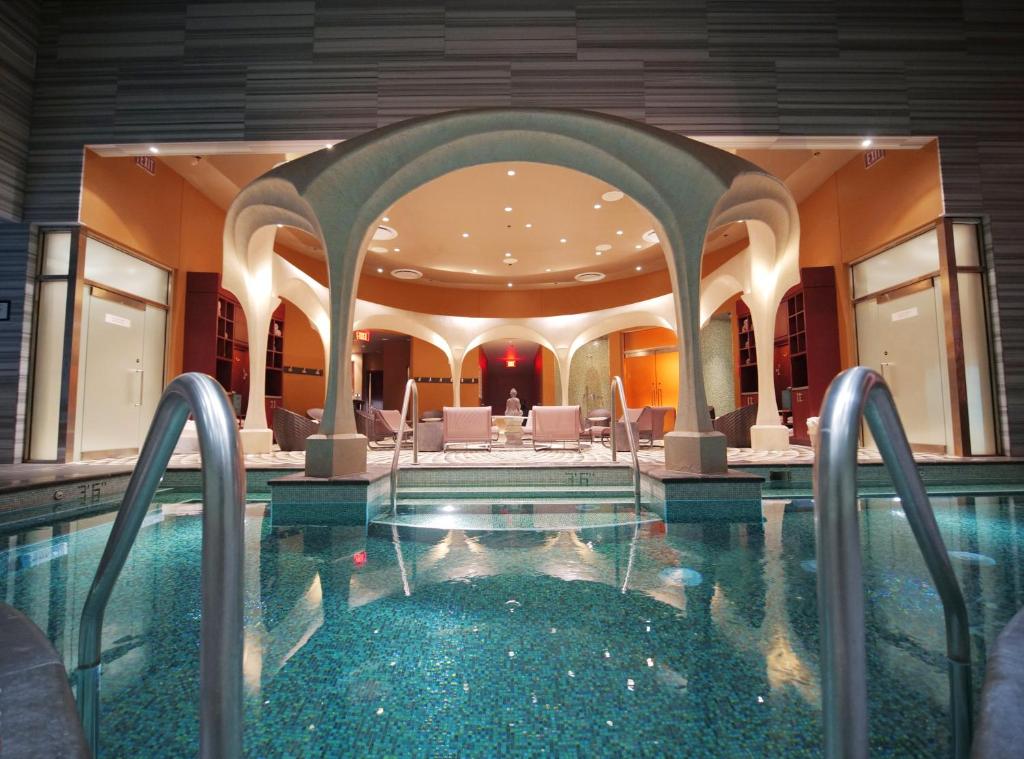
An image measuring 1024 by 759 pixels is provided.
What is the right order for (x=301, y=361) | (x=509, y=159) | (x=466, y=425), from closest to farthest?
(x=509, y=159)
(x=466, y=425)
(x=301, y=361)

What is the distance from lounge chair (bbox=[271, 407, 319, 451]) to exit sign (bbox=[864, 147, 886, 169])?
9.54m

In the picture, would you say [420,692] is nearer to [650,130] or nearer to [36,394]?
[650,130]

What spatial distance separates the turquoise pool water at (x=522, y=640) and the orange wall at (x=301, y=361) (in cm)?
1014

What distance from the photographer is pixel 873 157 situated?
25.5 ft

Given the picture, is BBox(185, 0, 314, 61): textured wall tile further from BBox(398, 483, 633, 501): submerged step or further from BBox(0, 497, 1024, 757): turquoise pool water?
BBox(0, 497, 1024, 757): turquoise pool water

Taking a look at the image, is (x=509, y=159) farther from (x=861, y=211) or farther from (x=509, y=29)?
(x=861, y=211)

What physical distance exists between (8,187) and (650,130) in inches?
294

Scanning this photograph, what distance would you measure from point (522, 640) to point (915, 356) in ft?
26.4

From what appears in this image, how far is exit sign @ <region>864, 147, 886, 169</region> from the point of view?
7578mm

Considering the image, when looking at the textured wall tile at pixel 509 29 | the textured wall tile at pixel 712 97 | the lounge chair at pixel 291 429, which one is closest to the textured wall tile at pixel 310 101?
the textured wall tile at pixel 509 29

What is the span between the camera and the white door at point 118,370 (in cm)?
731

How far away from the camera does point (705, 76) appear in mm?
6379

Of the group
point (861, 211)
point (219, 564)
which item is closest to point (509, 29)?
point (861, 211)

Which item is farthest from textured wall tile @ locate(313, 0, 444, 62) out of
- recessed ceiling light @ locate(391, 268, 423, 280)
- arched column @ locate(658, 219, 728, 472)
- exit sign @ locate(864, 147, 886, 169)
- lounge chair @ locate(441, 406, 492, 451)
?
recessed ceiling light @ locate(391, 268, 423, 280)
